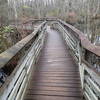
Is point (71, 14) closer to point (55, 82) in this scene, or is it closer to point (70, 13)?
point (70, 13)

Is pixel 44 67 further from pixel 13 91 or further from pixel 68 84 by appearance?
pixel 13 91

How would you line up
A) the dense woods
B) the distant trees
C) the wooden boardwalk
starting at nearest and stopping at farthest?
the wooden boardwalk, the dense woods, the distant trees

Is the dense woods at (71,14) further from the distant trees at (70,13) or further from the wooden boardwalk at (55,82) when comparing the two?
the wooden boardwalk at (55,82)

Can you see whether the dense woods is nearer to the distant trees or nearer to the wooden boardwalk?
the distant trees

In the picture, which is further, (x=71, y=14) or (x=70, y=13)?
(x=70, y=13)

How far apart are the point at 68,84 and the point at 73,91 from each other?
333 mm

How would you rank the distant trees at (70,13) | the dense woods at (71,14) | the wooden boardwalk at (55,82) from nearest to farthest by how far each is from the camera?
the wooden boardwalk at (55,82) < the dense woods at (71,14) < the distant trees at (70,13)

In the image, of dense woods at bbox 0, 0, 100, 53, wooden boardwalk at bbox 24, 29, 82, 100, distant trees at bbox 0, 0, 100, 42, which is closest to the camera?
wooden boardwalk at bbox 24, 29, 82, 100

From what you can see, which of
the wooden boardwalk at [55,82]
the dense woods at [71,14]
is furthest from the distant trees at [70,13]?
the wooden boardwalk at [55,82]

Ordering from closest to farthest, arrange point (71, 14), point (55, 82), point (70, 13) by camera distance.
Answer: point (55, 82)
point (71, 14)
point (70, 13)

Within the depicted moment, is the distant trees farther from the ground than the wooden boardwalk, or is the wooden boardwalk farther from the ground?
the distant trees

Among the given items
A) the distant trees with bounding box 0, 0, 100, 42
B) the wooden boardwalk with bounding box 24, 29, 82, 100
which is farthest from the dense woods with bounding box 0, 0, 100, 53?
the wooden boardwalk with bounding box 24, 29, 82, 100

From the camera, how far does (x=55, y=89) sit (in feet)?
12.5

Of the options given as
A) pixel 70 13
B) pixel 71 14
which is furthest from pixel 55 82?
pixel 70 13
